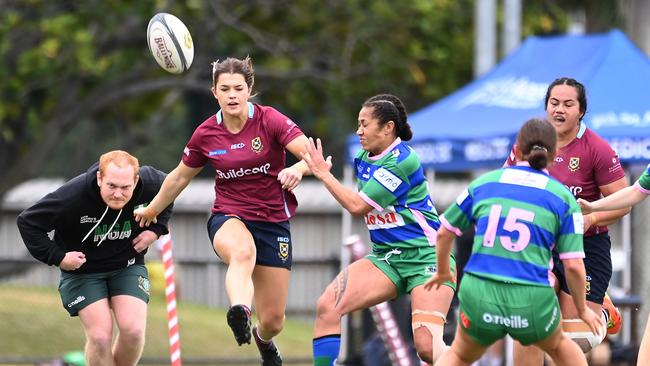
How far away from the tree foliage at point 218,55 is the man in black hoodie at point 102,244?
10.2 metres

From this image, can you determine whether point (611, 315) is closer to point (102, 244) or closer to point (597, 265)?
point (597, 265)

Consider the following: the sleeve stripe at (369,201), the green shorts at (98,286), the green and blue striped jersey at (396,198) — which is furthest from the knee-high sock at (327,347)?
the green shorts at (98,286)

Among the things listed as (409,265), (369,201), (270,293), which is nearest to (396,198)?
(369,201)

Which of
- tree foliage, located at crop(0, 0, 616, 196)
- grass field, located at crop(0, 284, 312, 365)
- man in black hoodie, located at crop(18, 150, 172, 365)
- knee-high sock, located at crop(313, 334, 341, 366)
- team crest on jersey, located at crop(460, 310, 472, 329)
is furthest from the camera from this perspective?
tree foliage, located at crop(0, 0, 616, 196)

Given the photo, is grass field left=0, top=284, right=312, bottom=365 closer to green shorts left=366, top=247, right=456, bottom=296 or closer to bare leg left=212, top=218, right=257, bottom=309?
bare leg left=212, top=218, right=257, bottom=309

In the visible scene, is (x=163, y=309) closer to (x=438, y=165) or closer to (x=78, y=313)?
(x=438, y=165)

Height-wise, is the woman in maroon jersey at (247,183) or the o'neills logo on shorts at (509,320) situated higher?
the woman in maroon jersey at (247,183)

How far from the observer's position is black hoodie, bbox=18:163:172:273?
29.4 ft

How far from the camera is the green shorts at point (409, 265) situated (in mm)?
8727

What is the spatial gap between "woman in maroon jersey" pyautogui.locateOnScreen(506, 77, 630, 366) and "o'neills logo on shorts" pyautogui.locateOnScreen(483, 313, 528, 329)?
152 cm

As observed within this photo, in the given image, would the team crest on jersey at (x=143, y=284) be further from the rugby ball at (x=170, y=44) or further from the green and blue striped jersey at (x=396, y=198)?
the green and blue striped jersey at (x=396, y=198)

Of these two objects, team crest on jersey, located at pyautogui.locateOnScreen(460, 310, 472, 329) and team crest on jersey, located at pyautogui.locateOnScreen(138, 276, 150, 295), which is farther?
team crest on jersey, located at pyautogui.locateOnScreen(138, 276, 150, 295)

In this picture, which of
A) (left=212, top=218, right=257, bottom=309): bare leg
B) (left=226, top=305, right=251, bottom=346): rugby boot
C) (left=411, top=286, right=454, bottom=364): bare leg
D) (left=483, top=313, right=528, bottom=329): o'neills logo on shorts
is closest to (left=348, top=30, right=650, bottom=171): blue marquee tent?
(left=411, top=286, right=454, bottom=364): bare leg

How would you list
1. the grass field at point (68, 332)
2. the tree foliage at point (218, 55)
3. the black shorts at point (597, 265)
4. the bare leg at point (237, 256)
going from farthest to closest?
the tree foliage at point (218, 55), the grass field at point (68, 332), the black shorts at point (597, 265), the bare leg at point (237, 256)
